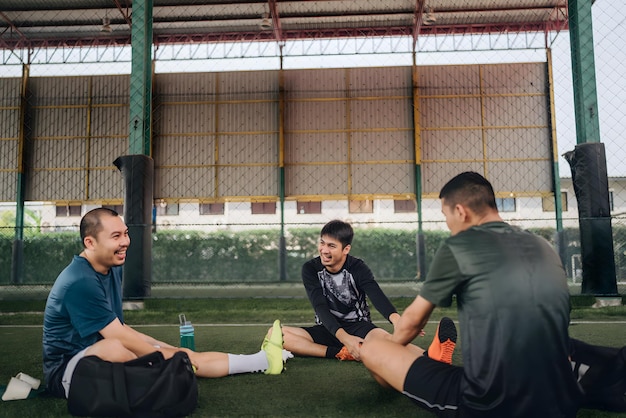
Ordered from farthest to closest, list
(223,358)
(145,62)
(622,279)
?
(622,279), (145,62), (223,358)

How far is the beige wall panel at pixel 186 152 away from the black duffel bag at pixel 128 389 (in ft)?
48.1

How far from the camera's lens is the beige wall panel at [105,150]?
16.8 m

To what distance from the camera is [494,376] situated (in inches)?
71.5

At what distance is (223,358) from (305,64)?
48.7ft

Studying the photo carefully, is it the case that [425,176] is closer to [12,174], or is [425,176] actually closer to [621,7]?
[621,7]

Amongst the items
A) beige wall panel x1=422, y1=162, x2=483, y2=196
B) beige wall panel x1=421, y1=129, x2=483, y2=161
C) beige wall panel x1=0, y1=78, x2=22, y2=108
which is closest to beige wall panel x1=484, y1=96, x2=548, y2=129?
beige wall panel x1=421, y1=129, x2=483, y2=161

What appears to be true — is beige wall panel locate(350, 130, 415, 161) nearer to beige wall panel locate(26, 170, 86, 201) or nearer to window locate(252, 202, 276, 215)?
beige wall panel locate(26, 170, 86, 201)

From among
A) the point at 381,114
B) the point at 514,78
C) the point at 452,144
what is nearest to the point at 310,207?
the point at 381,114

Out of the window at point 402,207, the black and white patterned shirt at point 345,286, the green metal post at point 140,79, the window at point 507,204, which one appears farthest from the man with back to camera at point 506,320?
the window at point 402,207

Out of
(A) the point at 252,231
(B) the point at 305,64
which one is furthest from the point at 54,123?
(B) the point at 305,64

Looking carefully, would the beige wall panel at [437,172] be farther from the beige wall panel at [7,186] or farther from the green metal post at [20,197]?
the beige wall panel at [7,186]

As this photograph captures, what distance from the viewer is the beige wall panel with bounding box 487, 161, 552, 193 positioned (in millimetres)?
16266

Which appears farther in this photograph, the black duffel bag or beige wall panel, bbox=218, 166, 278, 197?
beige wall panel, bbox=218, 166, 278, 197

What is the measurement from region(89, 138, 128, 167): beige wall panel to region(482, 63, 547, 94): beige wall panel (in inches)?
492
